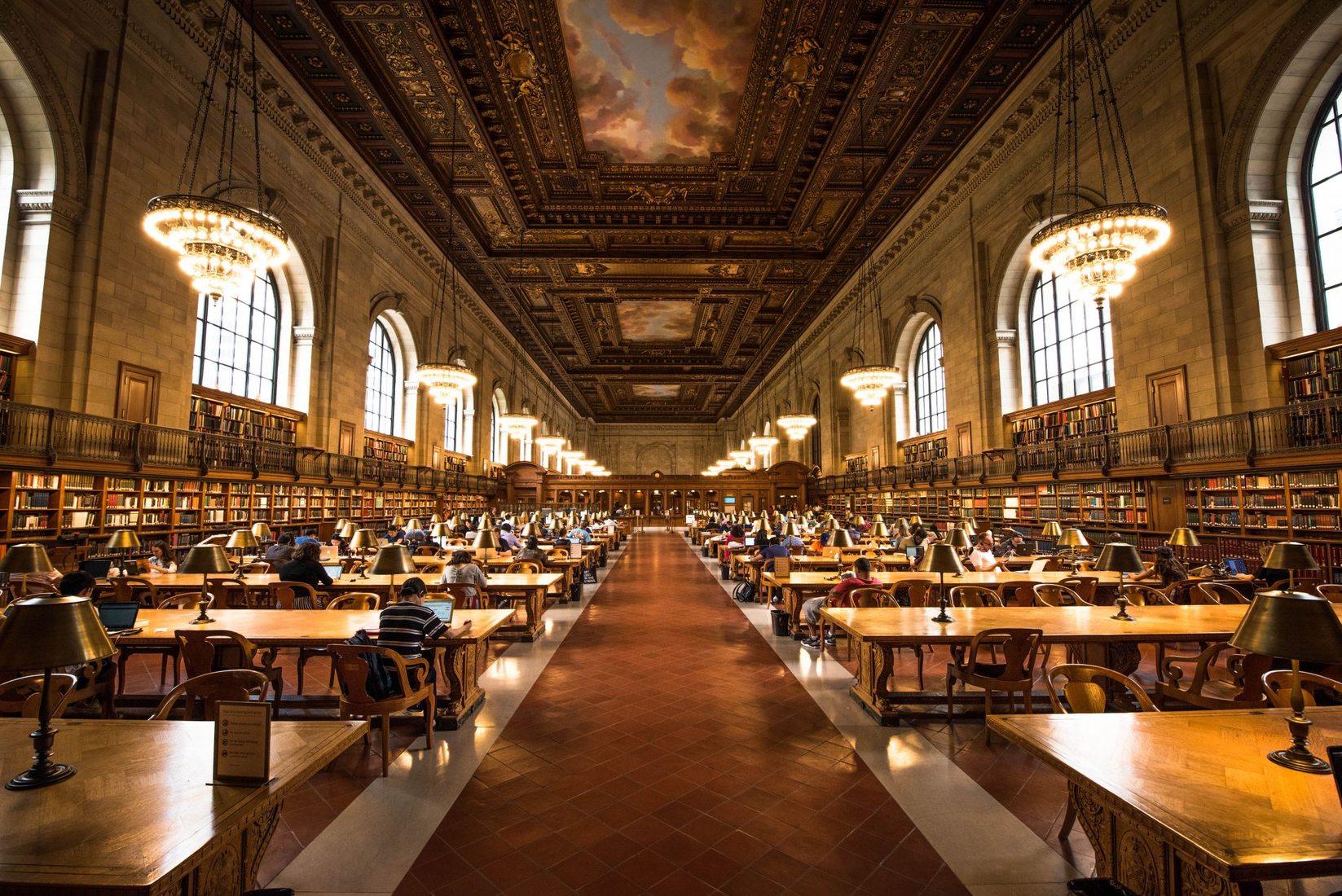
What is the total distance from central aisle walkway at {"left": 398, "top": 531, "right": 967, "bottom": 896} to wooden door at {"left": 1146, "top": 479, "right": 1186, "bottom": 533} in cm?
700

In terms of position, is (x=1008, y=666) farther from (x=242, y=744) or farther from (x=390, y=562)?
(x=390, y=562)

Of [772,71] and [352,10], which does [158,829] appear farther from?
[772,71]

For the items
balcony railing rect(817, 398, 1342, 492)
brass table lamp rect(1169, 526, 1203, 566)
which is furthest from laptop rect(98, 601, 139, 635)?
balcony railing rect(817, 398, 1342, 492)

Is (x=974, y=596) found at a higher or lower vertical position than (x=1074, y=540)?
lower

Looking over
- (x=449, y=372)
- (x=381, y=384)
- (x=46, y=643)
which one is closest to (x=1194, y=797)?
(x=46, y=643)

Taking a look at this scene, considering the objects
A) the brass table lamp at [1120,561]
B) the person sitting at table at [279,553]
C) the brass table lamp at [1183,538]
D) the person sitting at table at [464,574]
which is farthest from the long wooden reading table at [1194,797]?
the person sitting at table at [279,553]

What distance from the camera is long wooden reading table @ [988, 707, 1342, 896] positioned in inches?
63.6

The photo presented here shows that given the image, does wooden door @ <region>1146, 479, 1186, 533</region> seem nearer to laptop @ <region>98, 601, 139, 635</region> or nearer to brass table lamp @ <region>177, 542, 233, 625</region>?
brass table lamp @ <region>177, 542, 233, 625</region>

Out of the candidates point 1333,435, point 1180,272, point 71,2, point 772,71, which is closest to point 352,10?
point 71,2

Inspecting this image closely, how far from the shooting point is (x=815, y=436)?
3036 cm

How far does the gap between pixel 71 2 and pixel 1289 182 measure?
1581 cm

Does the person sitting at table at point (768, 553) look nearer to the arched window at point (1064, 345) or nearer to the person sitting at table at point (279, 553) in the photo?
the person sitting at table at point (279, 553)

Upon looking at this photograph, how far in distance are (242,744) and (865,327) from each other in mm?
21817

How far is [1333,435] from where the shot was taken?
686 centimetres
